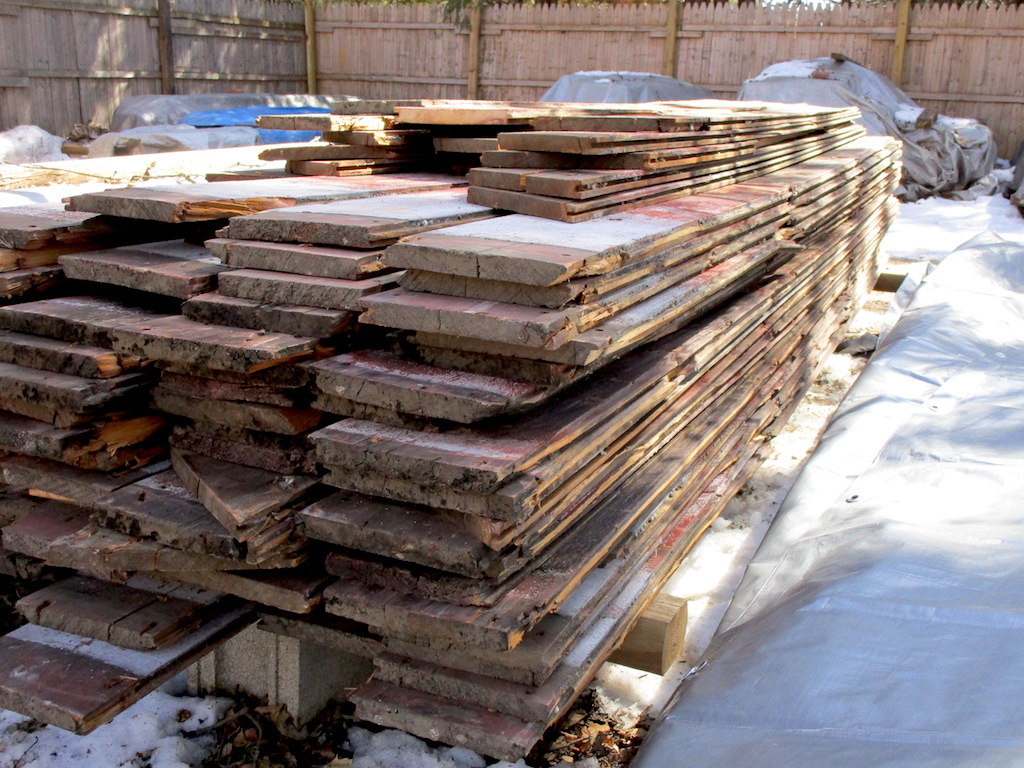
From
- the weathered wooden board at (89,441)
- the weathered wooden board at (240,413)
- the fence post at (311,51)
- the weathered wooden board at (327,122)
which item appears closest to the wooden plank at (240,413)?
the weathered wooden board at (240,413)

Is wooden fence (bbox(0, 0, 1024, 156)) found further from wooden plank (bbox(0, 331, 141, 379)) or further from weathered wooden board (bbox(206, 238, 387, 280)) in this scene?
weathered wooden board (bbox(206, 238, 387, 280))

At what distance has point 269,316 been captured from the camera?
2555 mm

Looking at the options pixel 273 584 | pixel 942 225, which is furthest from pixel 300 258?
pixel 942 225

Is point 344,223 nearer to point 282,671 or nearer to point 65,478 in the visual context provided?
point 65,478

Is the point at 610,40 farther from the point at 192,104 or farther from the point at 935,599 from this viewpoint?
the point at 935,599

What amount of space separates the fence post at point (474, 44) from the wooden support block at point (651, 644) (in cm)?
1532

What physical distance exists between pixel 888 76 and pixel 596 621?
14.3 m

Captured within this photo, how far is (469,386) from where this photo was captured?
2354mm

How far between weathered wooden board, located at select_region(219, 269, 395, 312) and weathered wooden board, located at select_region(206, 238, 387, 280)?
2cm

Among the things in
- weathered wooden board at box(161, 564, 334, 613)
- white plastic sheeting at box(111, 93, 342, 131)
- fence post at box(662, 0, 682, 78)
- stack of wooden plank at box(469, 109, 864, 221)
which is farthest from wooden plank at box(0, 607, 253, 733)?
fence post at box(662, 0, 682, 78)

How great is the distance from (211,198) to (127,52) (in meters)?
13.7

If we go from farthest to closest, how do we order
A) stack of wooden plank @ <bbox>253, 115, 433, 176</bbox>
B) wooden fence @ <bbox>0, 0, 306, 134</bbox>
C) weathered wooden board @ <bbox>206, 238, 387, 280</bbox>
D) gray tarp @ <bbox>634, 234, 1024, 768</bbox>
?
1. wooden fence @ <bbox>0, 0, 306, 134</bbox>
2. stack of wooden plank @ <bbox>253, 115, 433, 176</bbox>
3. weathered wooden board @ <bbox>206, 238, 387, 280</bbox>
4. gray tarp @ <bbox>634, 234, 1024, 768</bbox>

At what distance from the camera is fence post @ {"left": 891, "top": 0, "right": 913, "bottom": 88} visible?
14.4m

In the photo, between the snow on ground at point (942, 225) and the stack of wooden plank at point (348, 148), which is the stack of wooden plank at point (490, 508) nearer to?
the stack of wooden plank at point (348, 148)
